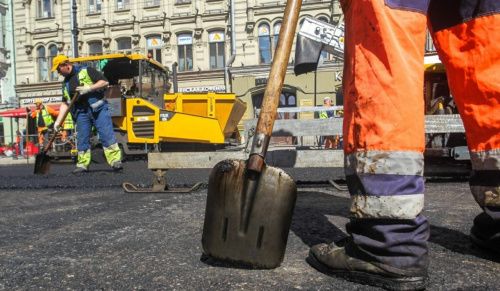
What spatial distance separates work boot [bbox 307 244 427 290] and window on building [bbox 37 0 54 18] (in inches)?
1093

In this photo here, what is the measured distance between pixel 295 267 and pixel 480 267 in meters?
0.62

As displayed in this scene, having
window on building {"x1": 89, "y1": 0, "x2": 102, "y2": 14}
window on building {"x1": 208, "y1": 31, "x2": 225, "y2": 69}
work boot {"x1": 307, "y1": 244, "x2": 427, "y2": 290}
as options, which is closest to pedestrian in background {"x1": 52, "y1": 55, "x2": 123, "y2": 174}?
work boot {"x1": 307, "y1": 244, "x2": 427, "y2": 290}

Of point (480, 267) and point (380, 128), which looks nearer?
point (380, 128)

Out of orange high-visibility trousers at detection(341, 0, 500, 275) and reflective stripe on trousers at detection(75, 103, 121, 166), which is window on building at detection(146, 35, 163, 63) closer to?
reflective stripe on trousers at detection(75, 103, 121, 166)

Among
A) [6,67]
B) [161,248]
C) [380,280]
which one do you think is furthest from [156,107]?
[6,67]

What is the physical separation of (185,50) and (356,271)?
75.4ft

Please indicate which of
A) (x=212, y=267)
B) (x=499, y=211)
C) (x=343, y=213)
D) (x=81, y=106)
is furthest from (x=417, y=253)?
(x=81, y=106)

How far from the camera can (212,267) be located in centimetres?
144

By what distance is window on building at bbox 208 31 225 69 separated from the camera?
2267 centimetres

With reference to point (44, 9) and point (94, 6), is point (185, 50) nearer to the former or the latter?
point (94, 6)

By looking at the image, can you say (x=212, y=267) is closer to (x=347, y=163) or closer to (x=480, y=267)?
(x=347, y=163)

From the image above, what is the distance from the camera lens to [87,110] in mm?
6184

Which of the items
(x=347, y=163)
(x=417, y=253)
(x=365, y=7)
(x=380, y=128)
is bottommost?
(x=417, y=253)

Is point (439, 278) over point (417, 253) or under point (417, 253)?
under
